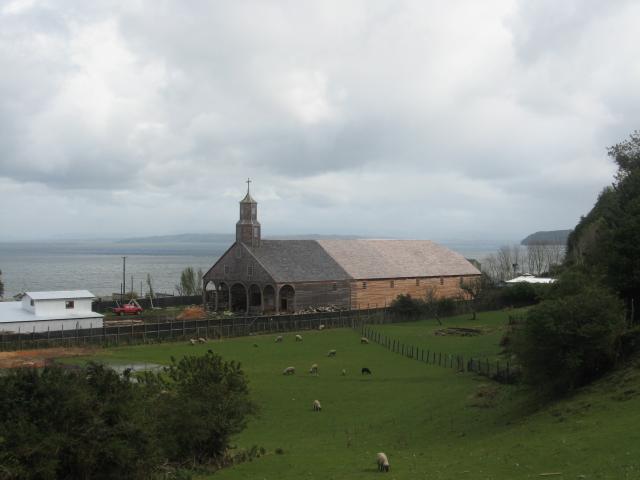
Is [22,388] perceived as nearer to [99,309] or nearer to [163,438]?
[163,438]

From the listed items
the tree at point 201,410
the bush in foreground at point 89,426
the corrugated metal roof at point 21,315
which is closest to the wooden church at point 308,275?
the corrugated metal roof at point 21,315

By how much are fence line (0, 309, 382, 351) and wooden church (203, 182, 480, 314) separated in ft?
20.1

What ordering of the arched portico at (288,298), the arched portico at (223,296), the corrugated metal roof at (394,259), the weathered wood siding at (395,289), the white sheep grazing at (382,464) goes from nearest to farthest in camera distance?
the white sheep grazing at (382,464), the arched portico at (288,298), the weathered wood siding at (395,289), the arched portico at (223,296), the corrugated metal roof at (394,259)

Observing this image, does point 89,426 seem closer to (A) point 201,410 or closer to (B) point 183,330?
(A) point 201,410

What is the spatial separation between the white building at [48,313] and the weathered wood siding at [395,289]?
92.2 ft

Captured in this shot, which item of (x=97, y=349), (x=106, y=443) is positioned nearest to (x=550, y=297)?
(x=106, y=443)

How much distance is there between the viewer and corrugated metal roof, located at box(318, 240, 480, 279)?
78.2 metres

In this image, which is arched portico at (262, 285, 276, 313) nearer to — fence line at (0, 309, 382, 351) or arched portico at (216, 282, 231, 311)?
arched portico at (216, 282, 231, 311)

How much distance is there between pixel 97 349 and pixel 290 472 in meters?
32.4

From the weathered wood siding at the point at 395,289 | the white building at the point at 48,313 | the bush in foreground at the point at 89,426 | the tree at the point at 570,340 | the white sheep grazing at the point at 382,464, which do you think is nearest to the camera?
the bush in foreground at the point at 89,426

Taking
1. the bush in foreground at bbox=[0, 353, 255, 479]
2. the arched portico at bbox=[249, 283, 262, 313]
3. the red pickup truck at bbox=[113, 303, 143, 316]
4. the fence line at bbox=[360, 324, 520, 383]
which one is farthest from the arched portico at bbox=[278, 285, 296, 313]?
the bush in foreground at bbox=[0, 353, 255, 479]

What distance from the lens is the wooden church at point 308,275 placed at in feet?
233

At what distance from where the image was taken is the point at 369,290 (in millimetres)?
76125

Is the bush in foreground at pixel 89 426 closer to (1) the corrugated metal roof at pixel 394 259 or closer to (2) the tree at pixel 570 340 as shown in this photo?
(2) the tree at pixel 570 340
